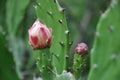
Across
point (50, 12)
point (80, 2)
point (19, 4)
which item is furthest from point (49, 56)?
point (80, 2)

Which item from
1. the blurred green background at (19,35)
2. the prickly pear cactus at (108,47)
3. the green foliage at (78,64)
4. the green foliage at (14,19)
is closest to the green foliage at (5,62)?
the blurred green background at (19,35)

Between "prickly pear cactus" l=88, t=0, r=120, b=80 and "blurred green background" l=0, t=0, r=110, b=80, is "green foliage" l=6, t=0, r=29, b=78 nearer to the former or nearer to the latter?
"blurred green background" l=0, t=0, r=110, b=80

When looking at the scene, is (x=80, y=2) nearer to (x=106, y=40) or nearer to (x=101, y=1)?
(x=101, y=1)

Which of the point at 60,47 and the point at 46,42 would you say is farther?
the point at 60,47

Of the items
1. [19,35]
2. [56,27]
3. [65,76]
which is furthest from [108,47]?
[19,35]

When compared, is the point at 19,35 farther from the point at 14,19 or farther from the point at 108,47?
the point at 108,47
